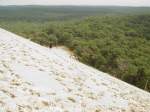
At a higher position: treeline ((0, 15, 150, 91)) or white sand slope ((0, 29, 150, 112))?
white sand slope ((0, 29, 150, 112))

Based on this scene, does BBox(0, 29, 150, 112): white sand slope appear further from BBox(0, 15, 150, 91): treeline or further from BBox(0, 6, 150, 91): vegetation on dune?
BBox(0, 15, 150, 91): treeline

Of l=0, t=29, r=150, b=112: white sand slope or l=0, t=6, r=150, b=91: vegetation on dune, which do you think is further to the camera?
l=0, t=6, r=150, b=91: vegetation on dune

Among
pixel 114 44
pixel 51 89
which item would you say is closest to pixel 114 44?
pixel 114 44

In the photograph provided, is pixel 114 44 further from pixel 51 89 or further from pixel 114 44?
pixel 51 89

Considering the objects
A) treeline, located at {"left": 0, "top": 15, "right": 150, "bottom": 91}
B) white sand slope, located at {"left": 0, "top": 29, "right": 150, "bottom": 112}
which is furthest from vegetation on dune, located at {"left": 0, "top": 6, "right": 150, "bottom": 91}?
white sand slope, located at {"left": 0, "top": 29, "right": 150, "bottom": 112}

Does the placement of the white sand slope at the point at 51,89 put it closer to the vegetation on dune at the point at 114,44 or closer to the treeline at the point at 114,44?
the vegetation on dune at the point at 114,44
